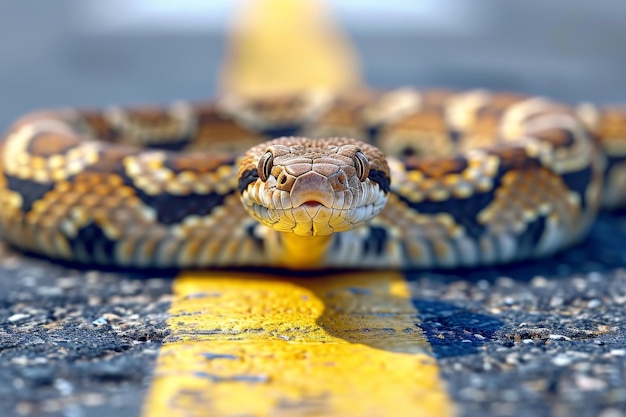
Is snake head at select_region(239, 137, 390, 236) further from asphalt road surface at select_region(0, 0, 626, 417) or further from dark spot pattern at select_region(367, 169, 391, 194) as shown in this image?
asphalt road surface at select_region(0, 0, 626, 417)

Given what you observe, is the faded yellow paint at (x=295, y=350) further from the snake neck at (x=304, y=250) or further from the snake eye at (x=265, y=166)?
the snake eye at (x=265, y=166)

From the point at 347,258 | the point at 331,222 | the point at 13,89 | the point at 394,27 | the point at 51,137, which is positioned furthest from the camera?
the point at 394,27

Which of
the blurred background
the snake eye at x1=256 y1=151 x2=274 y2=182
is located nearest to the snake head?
the snake eye at x1=256 y1=151 x2=274 y2=182

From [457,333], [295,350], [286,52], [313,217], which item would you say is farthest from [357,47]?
[295,350]

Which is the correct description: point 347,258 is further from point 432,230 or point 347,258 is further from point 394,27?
point 394,27

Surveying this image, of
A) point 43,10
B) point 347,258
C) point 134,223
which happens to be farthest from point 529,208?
point 43,10

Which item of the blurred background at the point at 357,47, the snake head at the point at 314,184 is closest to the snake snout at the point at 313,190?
the snake head at the point at 314,184
